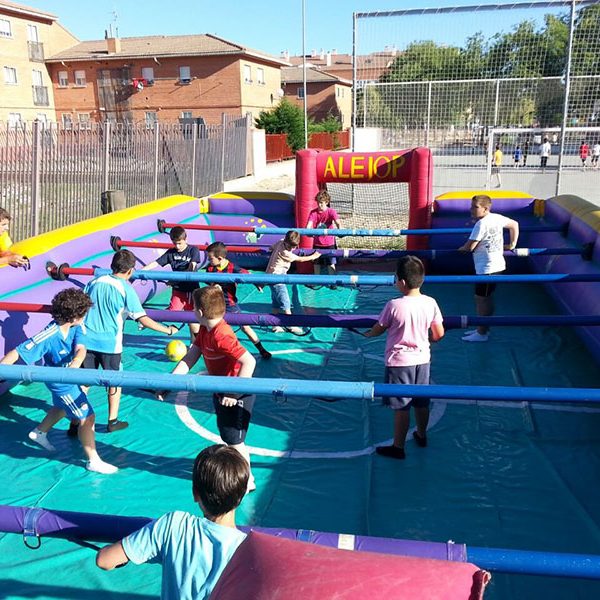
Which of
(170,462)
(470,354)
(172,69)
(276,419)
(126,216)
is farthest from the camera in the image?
(172,69)

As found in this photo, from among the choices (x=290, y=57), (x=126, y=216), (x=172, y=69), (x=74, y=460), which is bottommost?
(x=74, y=460)

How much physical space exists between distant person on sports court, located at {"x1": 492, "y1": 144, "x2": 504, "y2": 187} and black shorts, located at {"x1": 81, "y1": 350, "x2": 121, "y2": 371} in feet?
42.2

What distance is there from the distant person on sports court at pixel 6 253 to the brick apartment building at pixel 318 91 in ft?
167

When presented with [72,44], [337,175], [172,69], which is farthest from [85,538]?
[72,44]

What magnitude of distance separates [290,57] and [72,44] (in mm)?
38455

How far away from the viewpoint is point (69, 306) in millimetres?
4617

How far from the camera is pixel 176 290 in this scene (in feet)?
24.5

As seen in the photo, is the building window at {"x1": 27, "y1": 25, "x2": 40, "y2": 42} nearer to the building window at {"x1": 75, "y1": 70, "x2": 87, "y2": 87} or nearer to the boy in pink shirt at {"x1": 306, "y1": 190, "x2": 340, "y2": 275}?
the building window at {"x1": 75, "y1": 70, "x2": 87, "y2": 87}

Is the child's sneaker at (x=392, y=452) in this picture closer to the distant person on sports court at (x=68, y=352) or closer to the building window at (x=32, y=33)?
the distant person on sports court at (x=68, y=352)

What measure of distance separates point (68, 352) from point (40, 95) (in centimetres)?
4363

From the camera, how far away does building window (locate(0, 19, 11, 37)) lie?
38.4 meters

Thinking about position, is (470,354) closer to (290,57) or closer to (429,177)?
(429,177)

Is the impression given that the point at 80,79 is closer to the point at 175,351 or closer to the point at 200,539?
the point at 175,351

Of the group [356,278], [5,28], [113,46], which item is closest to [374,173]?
[356,278]
